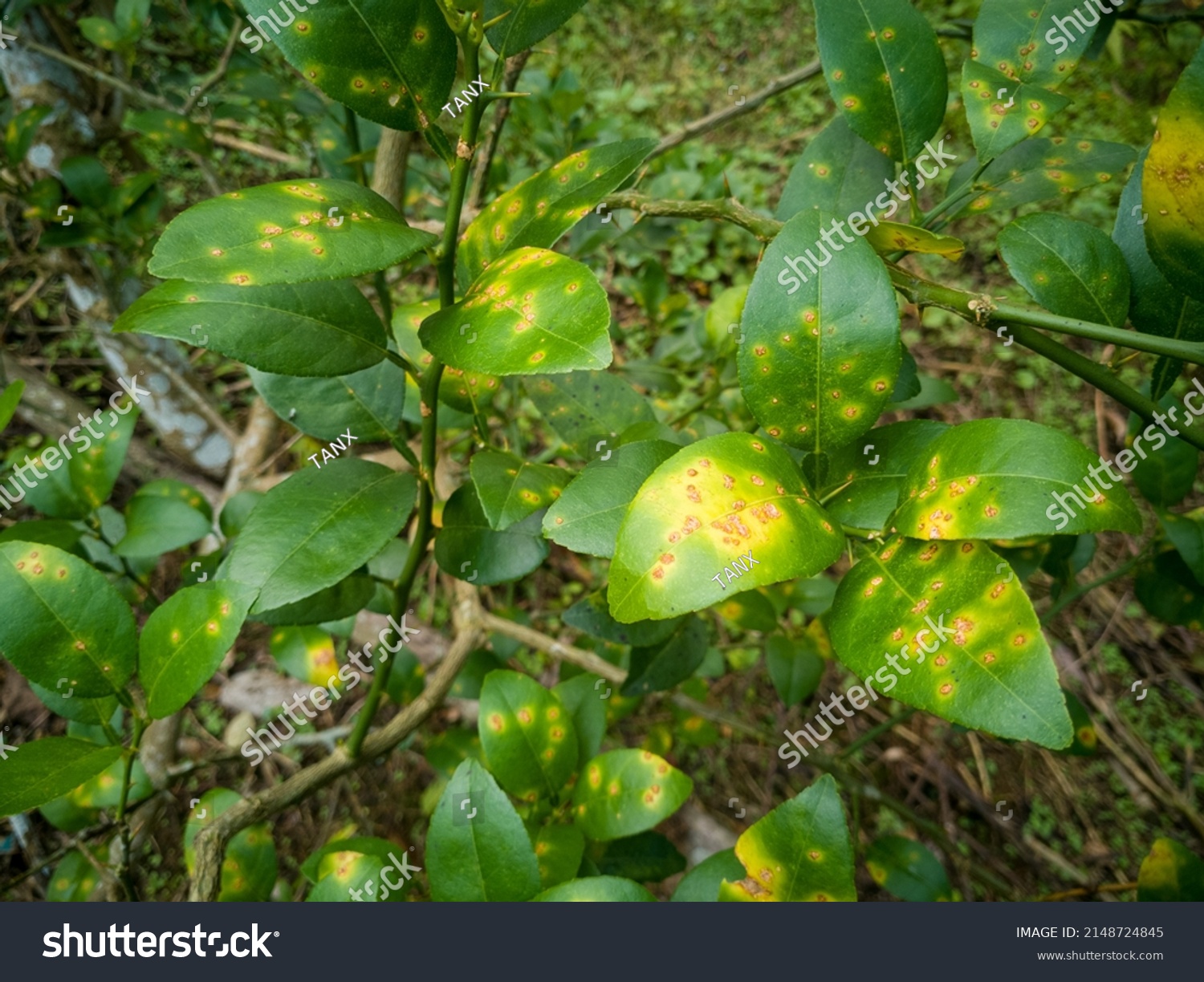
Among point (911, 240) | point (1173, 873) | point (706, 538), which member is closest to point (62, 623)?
point (706, 538)

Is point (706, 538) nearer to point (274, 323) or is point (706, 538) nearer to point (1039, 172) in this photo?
point (274, 323)

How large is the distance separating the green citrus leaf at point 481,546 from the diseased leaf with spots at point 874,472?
0.34 m

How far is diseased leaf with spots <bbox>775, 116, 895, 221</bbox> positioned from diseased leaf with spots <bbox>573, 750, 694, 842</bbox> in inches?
26.6

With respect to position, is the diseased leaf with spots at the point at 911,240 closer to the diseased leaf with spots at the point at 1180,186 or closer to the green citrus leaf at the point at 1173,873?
the diseased leaf with spots at the point at 1180,186

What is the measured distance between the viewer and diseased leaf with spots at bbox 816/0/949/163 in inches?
31.7

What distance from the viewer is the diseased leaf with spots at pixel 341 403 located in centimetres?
94

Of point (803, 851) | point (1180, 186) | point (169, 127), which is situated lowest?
point (803, 851)

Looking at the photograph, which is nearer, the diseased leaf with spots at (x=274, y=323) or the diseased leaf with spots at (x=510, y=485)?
the diseased leaf with spots at (x=274, y=323)

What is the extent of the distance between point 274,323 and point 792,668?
3.21 feet

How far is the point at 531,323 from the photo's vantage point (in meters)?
0.53

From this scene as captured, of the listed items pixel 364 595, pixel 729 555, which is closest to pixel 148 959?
pixel 364 595

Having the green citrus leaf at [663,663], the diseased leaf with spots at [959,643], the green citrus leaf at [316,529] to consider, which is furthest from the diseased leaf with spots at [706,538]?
the green citrus leaf at [663,663]

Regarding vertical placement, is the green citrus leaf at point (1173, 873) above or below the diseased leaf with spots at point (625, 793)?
below

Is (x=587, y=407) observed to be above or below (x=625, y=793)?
above
